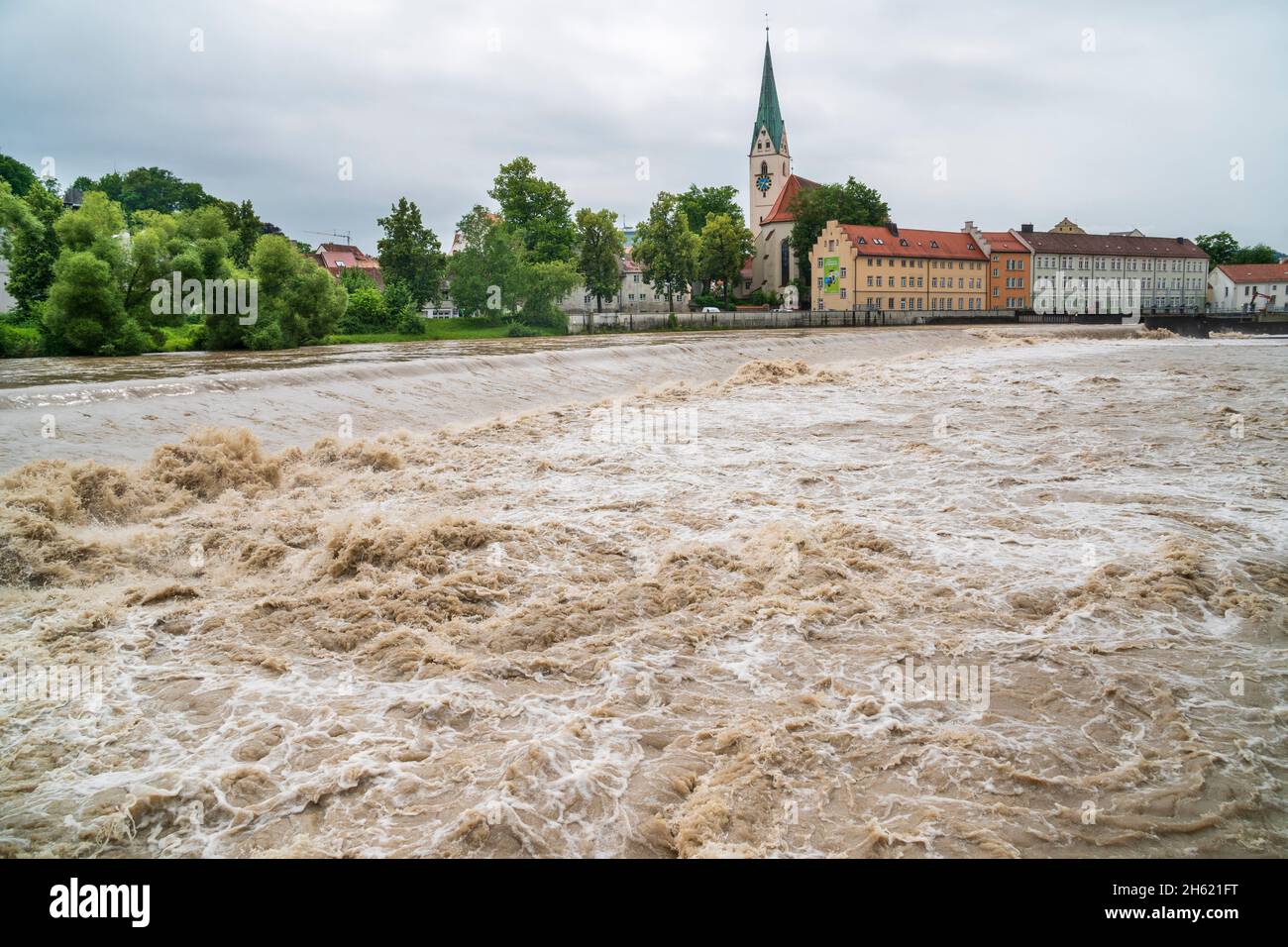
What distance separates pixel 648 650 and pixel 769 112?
126382 mm

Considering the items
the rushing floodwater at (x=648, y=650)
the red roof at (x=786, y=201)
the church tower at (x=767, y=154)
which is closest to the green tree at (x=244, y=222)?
the rushing floodwater at (x=648, y=650)

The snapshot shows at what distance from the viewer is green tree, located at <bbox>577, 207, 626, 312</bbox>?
246ft

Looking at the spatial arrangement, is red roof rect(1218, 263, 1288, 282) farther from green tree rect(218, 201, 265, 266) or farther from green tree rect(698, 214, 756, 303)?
green tree rect(218, 201, 265, 266)

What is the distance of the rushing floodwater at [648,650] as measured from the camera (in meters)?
4.60

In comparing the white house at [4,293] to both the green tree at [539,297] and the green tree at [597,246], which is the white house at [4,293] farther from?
the green tree at [597,246]

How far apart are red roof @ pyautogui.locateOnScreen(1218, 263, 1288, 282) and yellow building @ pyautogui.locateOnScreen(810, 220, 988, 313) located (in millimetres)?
40145

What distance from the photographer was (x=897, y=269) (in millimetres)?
90125

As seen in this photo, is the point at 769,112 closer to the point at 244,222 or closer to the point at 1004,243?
the point at 1004,243

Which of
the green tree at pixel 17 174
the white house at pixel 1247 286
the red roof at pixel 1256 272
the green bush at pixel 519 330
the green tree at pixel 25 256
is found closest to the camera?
the green tree at pixel 25 256

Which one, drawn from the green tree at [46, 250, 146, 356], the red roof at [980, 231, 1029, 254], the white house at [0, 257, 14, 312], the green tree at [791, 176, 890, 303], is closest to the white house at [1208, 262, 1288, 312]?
the red roof at [980, 231, 1029, 254]

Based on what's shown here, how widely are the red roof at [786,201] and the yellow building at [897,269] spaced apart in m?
15.9

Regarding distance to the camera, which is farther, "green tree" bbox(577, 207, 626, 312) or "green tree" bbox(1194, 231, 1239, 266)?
"green tree" bbox(1194, 231, 1239, 266)

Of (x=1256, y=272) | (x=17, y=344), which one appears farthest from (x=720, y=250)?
(x=1256, y=272)
